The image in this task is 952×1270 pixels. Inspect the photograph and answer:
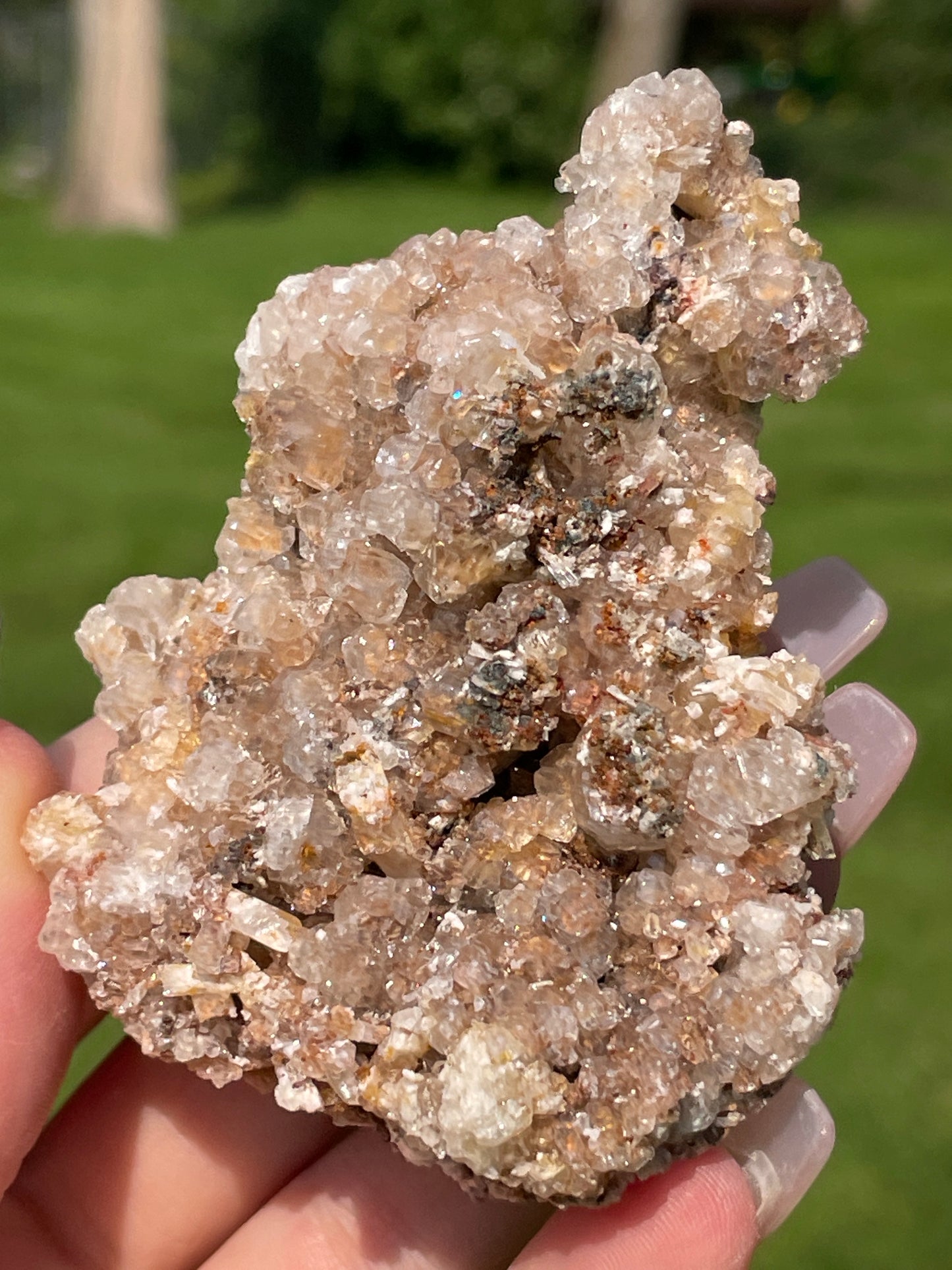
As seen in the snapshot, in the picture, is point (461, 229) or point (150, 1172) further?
point (461, 229)

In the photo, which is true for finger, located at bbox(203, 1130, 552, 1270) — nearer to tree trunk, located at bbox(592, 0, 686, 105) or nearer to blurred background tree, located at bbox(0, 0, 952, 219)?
tree trunk, located at bbox(592, 0, 686, 105)

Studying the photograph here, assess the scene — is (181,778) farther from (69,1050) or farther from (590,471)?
(590,471)

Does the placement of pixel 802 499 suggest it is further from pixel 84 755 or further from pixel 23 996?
pixel 23 996

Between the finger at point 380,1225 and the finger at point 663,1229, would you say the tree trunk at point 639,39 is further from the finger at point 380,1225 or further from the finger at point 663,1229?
the finger at point 663,1229

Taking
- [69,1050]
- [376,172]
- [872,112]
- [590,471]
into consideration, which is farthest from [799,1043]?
[872,112]

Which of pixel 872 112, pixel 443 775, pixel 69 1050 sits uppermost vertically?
pixel 443 775

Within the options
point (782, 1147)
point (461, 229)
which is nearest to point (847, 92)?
point (461, 229)

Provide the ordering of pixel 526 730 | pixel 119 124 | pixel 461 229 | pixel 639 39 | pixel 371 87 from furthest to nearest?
pixel 371 87
pixel 639 39
pixel 119 124
pixel 461 229
pixel 526 730
